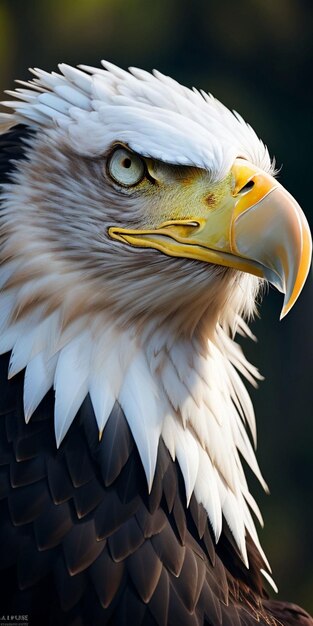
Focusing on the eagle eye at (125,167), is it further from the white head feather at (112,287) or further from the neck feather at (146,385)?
the neck feather at (146,385)

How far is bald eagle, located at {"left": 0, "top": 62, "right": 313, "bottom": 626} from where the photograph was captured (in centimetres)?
105

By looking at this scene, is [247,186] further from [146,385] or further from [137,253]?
[146,385]

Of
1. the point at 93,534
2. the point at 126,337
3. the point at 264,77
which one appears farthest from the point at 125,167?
the point at 264,77

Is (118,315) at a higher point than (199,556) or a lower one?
higher

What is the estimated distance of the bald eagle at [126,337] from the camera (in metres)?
1.05

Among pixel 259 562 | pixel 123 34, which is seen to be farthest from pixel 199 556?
pixel 123 34

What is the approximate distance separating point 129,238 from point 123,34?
1432 millimetres

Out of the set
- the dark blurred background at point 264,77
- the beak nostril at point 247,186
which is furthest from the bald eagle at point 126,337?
the dark blurred background at point 264,77

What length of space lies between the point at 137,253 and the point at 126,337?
108 millimetres

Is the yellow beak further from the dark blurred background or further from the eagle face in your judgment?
the dark blurred background

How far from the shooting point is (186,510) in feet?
3.72

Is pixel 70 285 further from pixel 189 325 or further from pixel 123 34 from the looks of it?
pixel 123 34

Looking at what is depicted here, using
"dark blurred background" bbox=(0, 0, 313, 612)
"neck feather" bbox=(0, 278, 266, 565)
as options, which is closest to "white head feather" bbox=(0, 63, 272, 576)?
"neck feather" bbox=(0, 278, 266, 565)

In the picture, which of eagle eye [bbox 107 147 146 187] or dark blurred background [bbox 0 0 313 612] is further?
dark blurred background [bbox 0 0 313 612]
